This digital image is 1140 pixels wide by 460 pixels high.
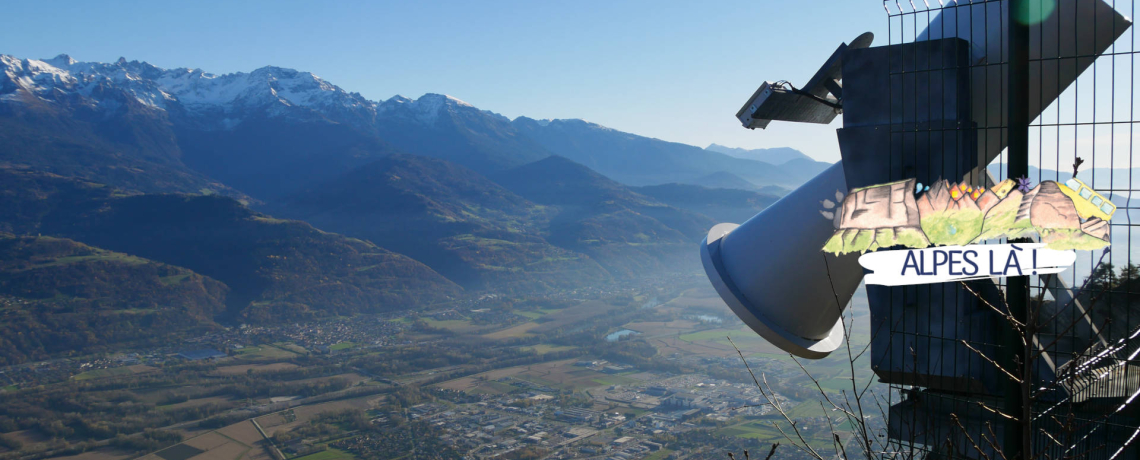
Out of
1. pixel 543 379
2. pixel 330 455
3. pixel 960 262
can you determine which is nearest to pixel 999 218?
pixel 960 262

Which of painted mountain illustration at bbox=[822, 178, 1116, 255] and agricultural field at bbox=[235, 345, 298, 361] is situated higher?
painted mountain illustration at bbox=[822, 178, 1116, 255]

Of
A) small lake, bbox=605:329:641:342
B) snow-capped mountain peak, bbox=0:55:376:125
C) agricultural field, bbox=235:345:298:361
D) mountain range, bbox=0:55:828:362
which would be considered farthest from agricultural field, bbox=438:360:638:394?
snow-capped mountain peak, bbox=0:55:376:125

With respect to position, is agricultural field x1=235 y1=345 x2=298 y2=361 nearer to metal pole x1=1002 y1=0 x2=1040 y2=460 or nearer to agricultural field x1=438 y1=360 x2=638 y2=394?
agricultural field x1=438 y1=360 x2=638 y2=394

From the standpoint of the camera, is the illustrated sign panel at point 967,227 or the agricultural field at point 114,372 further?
the agricultural field at point 114,372

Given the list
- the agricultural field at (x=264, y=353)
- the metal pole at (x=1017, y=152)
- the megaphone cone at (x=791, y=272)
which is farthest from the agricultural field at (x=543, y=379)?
the metal pole at (x=1017, y=152)

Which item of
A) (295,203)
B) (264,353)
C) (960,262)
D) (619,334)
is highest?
(295,203)

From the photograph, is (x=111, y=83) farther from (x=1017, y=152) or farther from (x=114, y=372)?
(x=1017, y=152)

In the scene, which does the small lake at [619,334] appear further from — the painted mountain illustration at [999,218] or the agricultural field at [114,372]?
the painted mountain illustration at [999,218]
